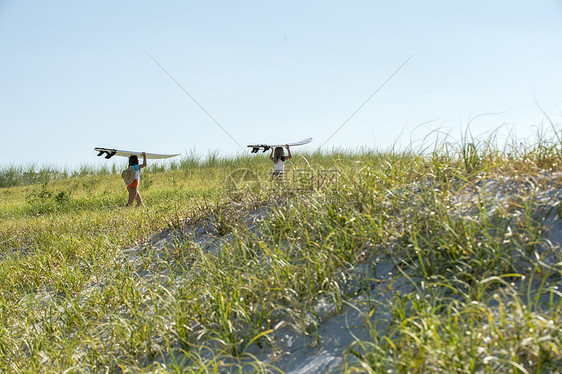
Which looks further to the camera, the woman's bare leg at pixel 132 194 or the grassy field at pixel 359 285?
the woman's bare leg at pixel 132 194

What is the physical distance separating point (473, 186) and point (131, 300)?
9.30 feet

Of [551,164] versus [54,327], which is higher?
[551,164]

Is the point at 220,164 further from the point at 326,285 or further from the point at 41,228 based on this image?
the point at 326,285

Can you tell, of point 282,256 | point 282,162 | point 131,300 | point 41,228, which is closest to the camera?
point 282,256

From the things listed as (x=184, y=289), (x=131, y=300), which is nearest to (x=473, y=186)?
(x=184, y=289)

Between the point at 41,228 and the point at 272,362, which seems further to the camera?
the point at 41,228

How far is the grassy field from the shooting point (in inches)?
90.0

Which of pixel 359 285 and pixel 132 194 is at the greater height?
pixel 132 194

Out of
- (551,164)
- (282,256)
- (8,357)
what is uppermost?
(551,164)

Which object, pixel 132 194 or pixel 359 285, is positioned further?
pixel 132 194

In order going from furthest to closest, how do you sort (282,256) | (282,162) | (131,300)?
1. (282,162)
2. (131,300)
3. (282,256)

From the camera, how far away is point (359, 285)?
9.90 ft

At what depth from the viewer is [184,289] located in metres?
3.43

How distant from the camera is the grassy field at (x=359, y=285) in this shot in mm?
2287
